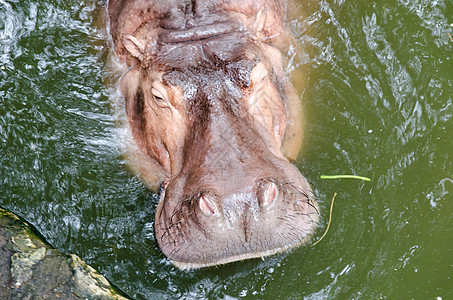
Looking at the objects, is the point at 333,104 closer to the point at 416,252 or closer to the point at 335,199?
the point at 335,199

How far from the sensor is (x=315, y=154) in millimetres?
4984

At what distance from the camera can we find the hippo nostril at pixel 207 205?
11.2ft

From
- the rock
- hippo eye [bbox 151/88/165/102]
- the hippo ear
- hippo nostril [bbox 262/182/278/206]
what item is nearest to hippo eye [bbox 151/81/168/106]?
hippo eye [bbox 151/88/165/102]

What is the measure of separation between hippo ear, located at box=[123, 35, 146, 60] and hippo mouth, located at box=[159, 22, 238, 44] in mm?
226

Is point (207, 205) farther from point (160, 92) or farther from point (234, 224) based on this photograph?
point (160, 92)

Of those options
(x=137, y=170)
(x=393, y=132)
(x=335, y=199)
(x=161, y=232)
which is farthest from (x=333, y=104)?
(x=161, y=232)

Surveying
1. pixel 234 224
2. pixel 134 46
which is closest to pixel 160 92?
pixel 134 46

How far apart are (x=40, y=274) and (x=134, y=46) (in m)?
2.24

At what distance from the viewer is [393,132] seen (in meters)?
5.15

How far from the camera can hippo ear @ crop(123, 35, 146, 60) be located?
477 centimetres

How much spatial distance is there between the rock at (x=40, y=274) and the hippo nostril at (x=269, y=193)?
1157mm

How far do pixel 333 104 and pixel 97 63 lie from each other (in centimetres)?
240

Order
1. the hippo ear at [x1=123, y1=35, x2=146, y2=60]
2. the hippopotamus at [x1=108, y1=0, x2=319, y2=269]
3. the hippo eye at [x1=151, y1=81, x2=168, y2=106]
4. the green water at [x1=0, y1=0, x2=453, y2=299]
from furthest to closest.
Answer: the hippo ear at [x1=123, y1=35, x2=146, y2=60]
the green water at [x1=0, y1=0, x2=453, y2=299]
the hippo eye at [x1=151, y1=81, x2=168, y2=106]
the hippopotamus at [x1=108, y1=0, x2=319, y2=269]

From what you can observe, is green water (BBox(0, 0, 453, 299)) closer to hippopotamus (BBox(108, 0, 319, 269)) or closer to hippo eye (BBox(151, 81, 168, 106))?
hippopotamus (BBox(108, 0, 319, 269))
